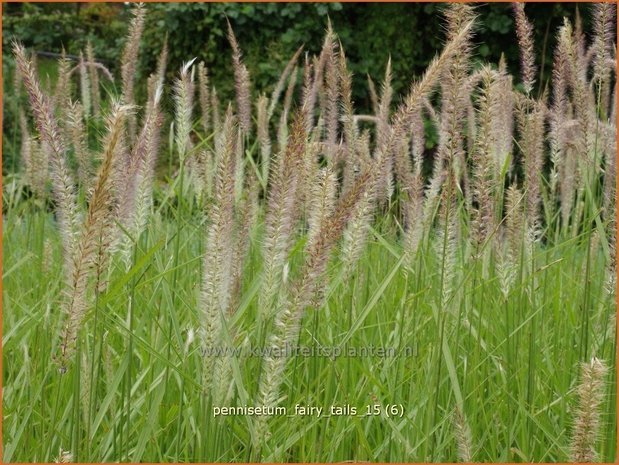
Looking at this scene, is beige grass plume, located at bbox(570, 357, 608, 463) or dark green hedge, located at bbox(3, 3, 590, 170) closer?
beige grass plume, located at bbox(570, 357, 608, 463)

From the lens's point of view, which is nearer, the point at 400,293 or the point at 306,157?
the point at 306,157

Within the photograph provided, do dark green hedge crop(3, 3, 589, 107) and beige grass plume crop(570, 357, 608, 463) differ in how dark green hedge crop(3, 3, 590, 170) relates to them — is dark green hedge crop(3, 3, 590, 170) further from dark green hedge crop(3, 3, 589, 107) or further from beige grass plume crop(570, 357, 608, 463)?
beige grass plume crop(570, 357, 608, 463)

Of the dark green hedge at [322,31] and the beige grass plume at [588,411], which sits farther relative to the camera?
the dark green hedge at [322,31]

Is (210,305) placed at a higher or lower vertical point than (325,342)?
higher

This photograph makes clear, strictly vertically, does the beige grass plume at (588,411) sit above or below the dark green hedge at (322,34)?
below

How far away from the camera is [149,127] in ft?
5.28

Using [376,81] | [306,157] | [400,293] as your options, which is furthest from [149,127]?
[376,81]

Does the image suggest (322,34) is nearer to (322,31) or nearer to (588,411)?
(322,31)

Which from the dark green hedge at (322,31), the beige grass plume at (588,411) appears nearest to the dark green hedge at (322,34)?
the dark green hedge at (322,31)

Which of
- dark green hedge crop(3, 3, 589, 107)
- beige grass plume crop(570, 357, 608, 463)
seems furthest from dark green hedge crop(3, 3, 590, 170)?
beige grass plume crop(570, 357, 608, 463)

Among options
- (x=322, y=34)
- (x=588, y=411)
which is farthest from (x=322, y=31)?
Result: (x=588, y=411)

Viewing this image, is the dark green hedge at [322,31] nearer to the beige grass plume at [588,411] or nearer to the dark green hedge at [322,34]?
the dark green hedge at [322,34]

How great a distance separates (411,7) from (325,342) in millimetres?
4448

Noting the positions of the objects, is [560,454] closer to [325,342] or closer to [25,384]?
[325,342]
